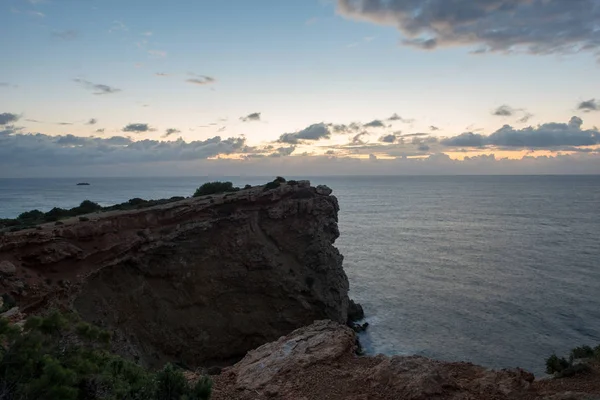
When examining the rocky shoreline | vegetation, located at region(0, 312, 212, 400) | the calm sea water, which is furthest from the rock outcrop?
the calm sea water

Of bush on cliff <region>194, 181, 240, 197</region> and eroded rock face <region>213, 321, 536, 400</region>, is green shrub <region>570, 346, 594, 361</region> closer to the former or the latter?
eroded rock face <region>213, 321, 536, 400</region>

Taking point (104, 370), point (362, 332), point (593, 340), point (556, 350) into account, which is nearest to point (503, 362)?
point (556, 350)

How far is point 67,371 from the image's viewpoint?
942cm

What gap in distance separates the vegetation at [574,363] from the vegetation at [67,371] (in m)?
11.0

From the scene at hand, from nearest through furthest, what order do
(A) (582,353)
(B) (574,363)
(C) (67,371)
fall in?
(C) (67,371) → (B) (574,363) → (A) (582,353)

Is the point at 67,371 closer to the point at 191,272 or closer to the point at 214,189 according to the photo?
the point at 191,272

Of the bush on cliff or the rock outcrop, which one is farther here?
the bush on cliff

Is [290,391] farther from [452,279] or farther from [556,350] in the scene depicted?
[452,279]

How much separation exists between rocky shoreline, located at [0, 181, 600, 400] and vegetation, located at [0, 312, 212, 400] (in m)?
4.59

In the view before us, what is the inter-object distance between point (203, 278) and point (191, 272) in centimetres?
109

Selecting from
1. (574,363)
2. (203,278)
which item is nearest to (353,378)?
(574,363)

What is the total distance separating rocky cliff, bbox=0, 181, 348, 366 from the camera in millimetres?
28766

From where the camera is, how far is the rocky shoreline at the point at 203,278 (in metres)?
26.9

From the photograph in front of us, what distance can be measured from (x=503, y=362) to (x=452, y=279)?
22118 millimetres
